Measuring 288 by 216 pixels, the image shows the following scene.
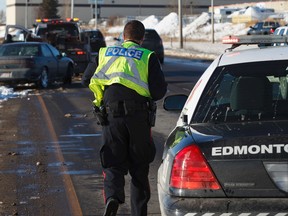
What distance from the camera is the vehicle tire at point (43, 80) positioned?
2080cm

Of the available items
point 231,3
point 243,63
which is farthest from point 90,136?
point 231,3

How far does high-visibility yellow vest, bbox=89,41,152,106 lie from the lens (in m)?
5.54

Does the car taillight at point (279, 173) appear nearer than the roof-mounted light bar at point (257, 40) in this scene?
Yes

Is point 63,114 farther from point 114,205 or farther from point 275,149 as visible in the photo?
point 275,149

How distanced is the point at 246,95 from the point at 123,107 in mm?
1130

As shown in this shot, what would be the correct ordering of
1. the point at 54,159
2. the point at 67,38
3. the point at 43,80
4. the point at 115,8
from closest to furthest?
the point at 54,159 < the point at 43,80 < the point at 67,38 < the point at 115,8

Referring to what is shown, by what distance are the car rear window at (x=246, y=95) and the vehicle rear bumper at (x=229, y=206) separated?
722 mm

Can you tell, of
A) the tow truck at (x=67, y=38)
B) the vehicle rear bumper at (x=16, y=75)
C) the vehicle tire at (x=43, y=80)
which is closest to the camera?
the vehicle rear bumper at (x=16, y=75)

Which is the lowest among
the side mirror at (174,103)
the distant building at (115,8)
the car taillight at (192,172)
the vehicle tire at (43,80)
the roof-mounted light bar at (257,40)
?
the vehicle tire at (43,80)

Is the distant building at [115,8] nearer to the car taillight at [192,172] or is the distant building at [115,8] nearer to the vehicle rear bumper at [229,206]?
the car taillight at [192,172]

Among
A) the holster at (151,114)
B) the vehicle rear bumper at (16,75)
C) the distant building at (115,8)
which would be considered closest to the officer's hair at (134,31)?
the holster at (151,114)

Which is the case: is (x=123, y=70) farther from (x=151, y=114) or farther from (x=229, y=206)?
(x=229, y=206)

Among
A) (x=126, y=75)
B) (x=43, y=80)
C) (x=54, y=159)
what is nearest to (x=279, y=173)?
(x=126, y=75)

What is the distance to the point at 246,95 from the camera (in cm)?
479
